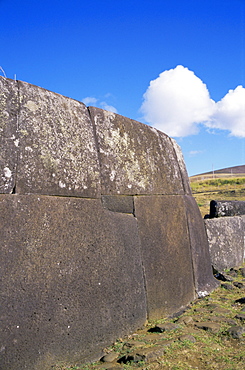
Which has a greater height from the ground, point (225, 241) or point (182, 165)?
point (182, 165)

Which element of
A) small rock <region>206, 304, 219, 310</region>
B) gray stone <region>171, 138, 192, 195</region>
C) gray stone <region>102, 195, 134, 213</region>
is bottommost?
small rock <region>206, 304, 219, 310</region>

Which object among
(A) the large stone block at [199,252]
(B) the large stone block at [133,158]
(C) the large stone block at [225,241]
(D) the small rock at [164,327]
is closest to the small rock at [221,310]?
(A) the large stone block at [199,252]

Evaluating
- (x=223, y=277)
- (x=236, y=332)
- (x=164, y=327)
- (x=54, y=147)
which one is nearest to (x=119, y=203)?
(x=54, y=147)

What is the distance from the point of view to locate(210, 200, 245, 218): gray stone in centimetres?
673

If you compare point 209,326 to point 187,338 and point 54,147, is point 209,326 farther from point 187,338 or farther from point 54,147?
point 54,147

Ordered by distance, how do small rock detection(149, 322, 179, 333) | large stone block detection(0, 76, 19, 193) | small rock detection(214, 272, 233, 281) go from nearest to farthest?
large stone block detection(0, 76, 19, 193), small rock detection(149, 322, 179, 333), small rock detection(214, 272, 233, 281)

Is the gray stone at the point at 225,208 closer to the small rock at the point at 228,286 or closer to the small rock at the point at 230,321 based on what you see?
the small rock at the point at 228,286

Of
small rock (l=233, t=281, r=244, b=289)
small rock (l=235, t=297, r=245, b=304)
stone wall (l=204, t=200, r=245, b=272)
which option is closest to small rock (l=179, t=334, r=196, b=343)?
small rock (l=235, t=297, r=245, b=304)

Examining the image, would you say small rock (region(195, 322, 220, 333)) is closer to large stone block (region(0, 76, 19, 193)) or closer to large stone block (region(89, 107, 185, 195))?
large stone block (region(89, 107, 185, 195))

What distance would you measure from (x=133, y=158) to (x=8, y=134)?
1539 millimetres

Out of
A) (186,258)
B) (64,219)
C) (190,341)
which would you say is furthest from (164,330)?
(64,219)

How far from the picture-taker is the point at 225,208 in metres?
6.90

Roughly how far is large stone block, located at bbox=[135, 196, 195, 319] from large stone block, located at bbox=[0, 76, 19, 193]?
147 centimetres

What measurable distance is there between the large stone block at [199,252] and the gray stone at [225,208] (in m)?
1.58
